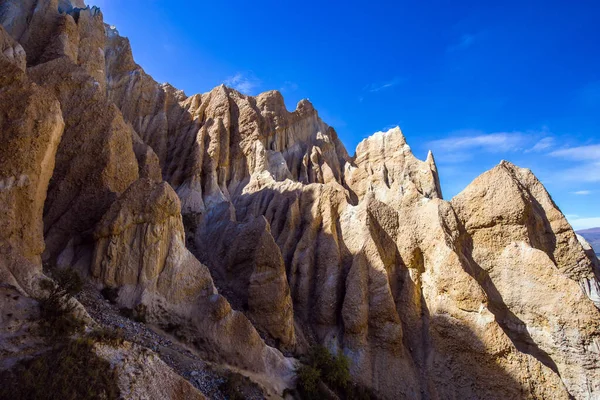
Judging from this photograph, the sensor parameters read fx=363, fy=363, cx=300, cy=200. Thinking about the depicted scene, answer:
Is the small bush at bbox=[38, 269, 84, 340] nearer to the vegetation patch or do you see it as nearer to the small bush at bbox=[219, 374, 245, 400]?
the small bush at bbox=[219, 374, 245, 400]

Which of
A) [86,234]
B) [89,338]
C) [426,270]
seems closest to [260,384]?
[89,338]

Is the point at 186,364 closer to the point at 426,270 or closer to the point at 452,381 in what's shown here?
the point at 452,381

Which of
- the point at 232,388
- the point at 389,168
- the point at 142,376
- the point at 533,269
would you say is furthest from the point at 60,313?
the point at 389,168

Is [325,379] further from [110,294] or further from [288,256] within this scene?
[110,294]

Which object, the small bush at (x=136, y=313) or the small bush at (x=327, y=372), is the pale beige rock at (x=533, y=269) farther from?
the small bush at (x=136, y=313)

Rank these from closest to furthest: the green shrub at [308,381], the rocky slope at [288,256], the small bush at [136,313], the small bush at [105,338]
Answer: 1. the small bush at [105,338]
2. the small bush at [136,313]
3. the rocky slope at [288,256]
4. the green shrub at [308,381]

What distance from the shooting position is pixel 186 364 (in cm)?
1291

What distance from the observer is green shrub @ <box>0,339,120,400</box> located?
7023mm

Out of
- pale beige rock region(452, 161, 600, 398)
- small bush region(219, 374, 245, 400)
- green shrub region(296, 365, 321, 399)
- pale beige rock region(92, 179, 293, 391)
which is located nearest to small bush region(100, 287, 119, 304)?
pale beige rock region(92, 179, 293, 391)

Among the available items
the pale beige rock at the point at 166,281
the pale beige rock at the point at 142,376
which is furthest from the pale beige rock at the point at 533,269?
the pale beige rock at the point at 142,376

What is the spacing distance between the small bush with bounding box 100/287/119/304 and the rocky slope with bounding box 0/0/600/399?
207 millimetres

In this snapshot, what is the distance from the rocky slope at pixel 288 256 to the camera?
1570 cm

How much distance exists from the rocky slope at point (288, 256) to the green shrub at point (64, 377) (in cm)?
124

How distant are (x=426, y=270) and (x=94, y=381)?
19.7 meters
